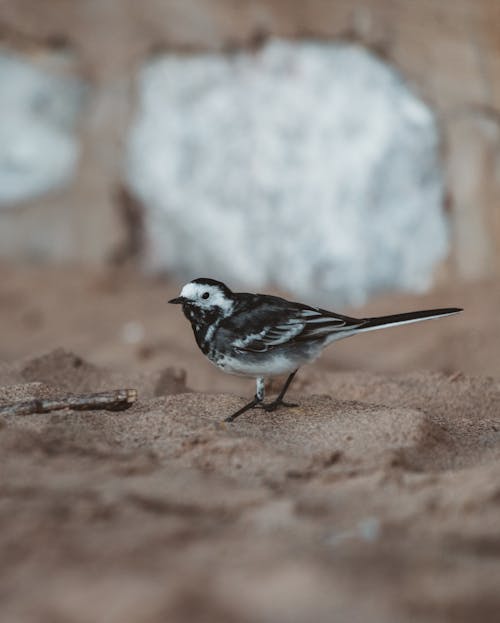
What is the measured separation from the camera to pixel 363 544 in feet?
8.48

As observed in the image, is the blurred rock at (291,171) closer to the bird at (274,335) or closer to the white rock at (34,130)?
the white rock at (34,130)

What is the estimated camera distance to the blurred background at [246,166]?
744cm

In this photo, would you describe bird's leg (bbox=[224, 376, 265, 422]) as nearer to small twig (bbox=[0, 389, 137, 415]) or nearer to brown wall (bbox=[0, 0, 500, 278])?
small twig (bbox=[0, 389, 137, 415])

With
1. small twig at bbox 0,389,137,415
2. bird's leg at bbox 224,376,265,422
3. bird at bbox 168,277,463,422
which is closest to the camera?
small twig at bbox 0,389,137,415

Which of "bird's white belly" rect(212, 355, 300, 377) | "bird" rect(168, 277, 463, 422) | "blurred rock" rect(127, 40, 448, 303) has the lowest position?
"bird's white belly" rect(212, 355, 300, 377)

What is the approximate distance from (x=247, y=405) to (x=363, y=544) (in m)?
1.77

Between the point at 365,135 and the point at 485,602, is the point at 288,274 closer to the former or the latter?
the point at 365,135

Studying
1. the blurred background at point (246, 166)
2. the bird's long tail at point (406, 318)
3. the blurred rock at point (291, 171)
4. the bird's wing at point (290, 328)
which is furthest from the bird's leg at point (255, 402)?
the blurred rock at point (291, 171)

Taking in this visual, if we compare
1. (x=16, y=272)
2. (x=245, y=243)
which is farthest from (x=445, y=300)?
(x=16, y=272)

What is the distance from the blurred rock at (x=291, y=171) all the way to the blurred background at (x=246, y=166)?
0.05 ft

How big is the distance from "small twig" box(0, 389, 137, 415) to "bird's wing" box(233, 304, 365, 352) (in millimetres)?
564

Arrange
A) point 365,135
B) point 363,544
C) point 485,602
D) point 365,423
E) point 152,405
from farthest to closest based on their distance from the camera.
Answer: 1. point 365,135
2. point 152,405
3. point 365,423
4. point 363,544
5. point 485,602

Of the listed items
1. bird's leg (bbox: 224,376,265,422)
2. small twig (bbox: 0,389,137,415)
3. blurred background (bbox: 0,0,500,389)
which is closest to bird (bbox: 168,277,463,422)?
bird's leg (bbox: 224,376,265,422)

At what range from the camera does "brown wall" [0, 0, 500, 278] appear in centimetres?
737
